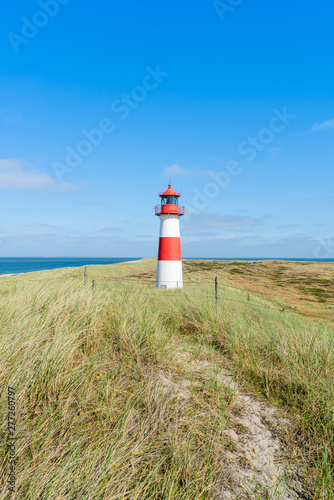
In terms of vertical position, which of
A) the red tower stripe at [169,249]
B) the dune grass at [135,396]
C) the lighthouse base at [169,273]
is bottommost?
the dune grass at [135,396]

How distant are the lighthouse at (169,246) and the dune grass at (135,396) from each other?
11.3 meters

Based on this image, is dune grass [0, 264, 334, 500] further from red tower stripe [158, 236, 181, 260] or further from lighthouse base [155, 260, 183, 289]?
red tower stripe [158, 236, 181, 260]

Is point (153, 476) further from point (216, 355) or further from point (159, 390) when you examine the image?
point (216, 355)

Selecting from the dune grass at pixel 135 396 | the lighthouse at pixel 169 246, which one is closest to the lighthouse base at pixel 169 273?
the lighthouse at pixel 169 246

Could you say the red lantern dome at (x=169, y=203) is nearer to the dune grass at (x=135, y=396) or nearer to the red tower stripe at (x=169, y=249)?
the red tower stripe at (x=169, y=249)

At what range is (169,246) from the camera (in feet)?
57.0

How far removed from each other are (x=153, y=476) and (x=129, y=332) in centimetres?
254

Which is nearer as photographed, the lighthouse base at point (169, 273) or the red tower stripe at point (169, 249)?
the lighthouse base at point (169, 273)

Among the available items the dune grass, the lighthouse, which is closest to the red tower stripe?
the lighthouse

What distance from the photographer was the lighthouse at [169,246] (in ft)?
56.5

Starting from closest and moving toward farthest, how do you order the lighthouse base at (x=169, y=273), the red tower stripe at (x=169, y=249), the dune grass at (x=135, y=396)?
the dune grass at (x=135, y=396), the lighthouse base at (x=169, y=273), the red tower stripe at (x=169, y=249)

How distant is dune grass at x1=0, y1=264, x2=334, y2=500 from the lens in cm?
234

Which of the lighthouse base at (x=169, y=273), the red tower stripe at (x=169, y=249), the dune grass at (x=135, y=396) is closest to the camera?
the dune grass at (x=135, y=396)

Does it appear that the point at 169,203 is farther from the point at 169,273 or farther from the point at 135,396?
the point at 135,396
